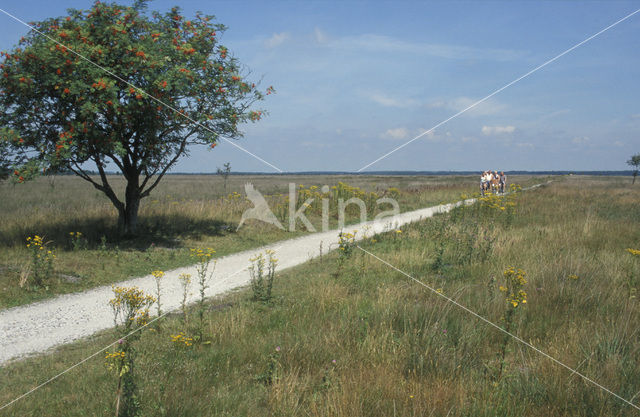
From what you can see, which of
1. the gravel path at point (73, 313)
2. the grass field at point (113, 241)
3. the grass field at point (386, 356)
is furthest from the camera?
Answer: the grass field at point (113, 241)

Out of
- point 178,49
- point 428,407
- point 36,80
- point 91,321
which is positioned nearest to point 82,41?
point 36,80

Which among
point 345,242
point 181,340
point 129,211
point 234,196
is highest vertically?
point 234,196

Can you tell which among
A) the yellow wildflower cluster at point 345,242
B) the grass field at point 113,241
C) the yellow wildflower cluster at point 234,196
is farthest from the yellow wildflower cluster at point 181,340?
the yellow wildflower cluster at point 234,196

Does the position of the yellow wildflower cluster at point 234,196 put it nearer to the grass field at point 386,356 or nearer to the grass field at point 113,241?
the grass field at point 113,241

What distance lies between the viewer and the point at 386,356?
4055mm

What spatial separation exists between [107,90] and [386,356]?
8.35 m

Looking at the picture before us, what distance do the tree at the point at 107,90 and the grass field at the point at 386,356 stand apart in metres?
5.59

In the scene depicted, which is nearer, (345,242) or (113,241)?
(345,242)

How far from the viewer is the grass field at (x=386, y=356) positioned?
332cm

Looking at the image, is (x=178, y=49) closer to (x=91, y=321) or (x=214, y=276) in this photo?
(x=214, y=276)

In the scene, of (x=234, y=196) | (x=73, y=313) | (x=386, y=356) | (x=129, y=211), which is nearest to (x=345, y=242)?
(x=386, y=356)

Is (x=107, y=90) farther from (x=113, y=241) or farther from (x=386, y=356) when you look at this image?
(x=386, y=356)

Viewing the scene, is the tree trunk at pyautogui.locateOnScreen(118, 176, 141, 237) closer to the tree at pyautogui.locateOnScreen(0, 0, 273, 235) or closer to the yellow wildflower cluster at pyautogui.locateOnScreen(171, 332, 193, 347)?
the tree at pyautogui.locateOnScreen(0, 0, 273, 235)

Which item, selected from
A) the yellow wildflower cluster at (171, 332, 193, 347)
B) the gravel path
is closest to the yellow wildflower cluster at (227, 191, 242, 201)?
the gravel path
